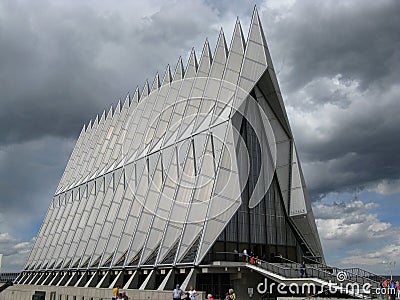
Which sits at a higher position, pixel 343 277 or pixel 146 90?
pixel 146 90

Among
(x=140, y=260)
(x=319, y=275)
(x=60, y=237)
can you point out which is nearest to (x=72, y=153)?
(x=60, y=237)

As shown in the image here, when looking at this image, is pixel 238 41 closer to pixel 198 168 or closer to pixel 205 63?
pixel 205 63

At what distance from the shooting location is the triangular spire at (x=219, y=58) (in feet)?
132

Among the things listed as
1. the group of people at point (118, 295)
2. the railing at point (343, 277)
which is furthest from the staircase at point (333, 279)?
the group of people at point (118, 295)

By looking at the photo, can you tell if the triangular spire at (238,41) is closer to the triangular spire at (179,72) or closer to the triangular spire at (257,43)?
the triangular spire at (257,43)

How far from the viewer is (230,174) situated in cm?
3391

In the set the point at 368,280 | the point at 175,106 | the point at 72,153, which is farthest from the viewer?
the point at 72,153

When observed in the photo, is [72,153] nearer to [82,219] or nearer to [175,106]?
[82,219]

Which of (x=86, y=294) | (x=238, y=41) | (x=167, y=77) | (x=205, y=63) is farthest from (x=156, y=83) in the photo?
(x=86, y=294)

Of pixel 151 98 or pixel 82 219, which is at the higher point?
pixel 151 98

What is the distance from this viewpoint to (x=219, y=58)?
4066cm

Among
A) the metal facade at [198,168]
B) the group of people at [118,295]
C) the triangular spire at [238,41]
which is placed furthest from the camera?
the triangular spire at [238,41]

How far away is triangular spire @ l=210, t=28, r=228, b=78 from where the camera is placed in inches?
1580

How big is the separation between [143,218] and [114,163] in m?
16.3
